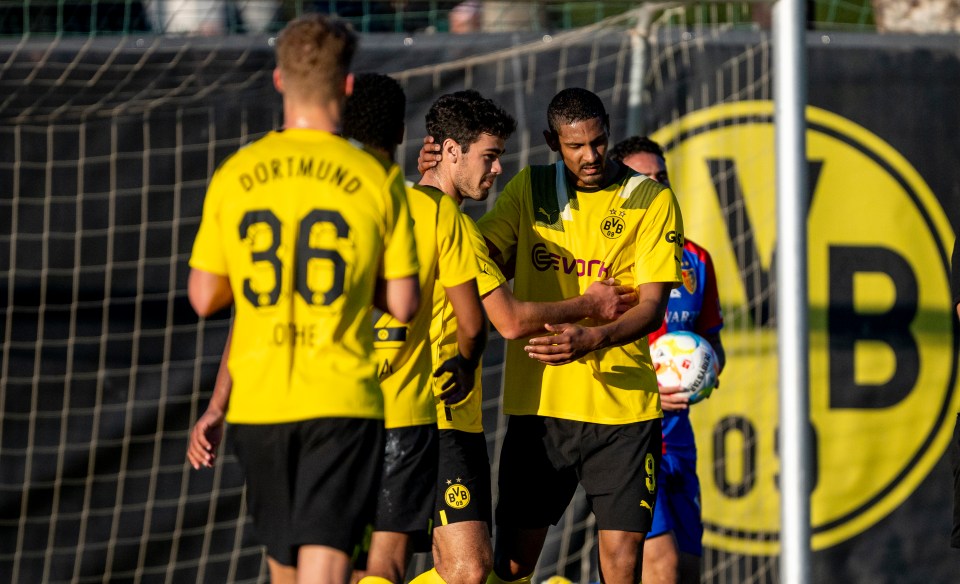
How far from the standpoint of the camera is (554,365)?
4.54 meters

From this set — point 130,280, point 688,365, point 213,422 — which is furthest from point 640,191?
point 130,280

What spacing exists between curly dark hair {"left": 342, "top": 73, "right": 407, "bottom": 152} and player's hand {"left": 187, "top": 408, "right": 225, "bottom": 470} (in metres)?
0.88

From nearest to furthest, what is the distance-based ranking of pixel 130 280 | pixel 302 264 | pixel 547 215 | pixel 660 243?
pixel 302 264
pixel 660 243
pixel 547 215
pixel 130 280

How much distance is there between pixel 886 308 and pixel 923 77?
1.32m

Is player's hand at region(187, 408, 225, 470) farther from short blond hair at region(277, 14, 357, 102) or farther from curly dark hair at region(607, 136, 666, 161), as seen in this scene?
curly dark hair at region(607, 136, 666, 161)

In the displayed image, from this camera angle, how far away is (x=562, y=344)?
436 centimetres

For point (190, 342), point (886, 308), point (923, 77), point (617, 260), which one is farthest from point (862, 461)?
point (190, 342)

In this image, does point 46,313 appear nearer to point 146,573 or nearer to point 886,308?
point 146,573

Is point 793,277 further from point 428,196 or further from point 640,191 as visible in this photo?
point 428,196

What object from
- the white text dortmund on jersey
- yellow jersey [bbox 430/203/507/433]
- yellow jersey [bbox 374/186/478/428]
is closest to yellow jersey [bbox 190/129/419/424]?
the white text dortmund on jersey

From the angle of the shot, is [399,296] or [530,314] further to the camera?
[530,314]

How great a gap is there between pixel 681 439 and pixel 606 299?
4.09ft

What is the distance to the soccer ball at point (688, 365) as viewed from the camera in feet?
16.9

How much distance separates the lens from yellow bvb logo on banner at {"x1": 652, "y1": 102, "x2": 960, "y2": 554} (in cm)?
699
